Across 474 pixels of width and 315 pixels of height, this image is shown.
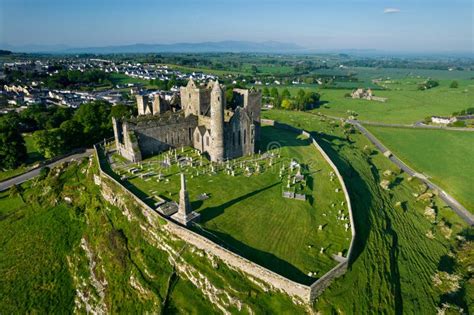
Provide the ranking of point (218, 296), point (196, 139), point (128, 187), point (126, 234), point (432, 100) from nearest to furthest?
point (218, 296), point (126, 234), point (128, 187), point (196, 139), point (432, 100)

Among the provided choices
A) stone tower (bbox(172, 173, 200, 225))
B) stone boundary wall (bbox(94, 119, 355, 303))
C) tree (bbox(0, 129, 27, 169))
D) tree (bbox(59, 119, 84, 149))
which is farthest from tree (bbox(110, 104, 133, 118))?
stone tower (bbox(172, 173, 200, 225))

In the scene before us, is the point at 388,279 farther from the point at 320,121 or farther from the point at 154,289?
the point at 320,121

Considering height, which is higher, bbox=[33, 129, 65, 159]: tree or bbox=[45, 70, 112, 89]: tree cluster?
bbox=[45, 70, 112, 89]: tree cluster

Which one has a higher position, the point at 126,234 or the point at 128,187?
the point at 128,187

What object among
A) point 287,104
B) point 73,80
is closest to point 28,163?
point 287,104

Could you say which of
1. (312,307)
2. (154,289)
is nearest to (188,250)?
(154,289)

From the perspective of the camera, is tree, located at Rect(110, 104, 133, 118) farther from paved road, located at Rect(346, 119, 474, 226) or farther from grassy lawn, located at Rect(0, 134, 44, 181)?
paved road, located at Rect(346, 119, 474, 226)
